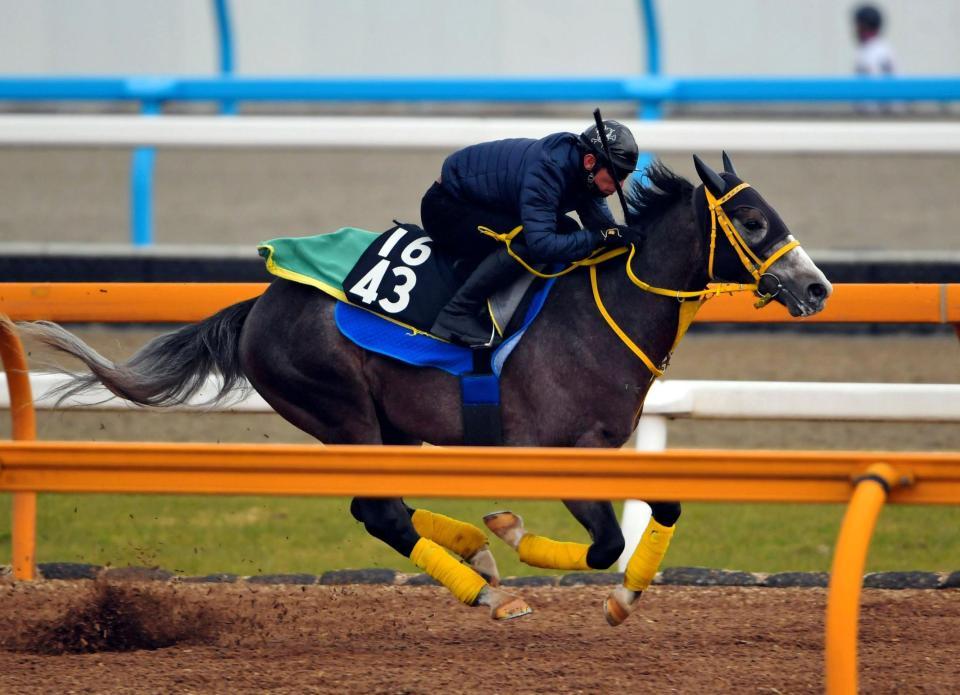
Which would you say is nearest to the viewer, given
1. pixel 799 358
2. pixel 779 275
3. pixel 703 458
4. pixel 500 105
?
pixel 703 458

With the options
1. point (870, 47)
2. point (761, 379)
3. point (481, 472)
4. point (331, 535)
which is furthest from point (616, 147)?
point (870, 47)

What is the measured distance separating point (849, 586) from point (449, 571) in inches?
67.4

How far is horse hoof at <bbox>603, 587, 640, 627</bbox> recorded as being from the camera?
171 inches

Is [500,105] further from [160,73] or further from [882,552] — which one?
[882,552]

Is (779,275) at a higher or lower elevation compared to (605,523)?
higher

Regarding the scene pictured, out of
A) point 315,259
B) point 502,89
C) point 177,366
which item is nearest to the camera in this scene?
point 315,259

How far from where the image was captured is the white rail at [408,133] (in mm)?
6707

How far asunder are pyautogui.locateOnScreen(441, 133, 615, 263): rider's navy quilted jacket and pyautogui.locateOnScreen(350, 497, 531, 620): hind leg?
84cm

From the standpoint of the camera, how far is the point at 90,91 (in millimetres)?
8773

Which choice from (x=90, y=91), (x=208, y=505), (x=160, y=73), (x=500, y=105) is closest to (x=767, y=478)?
(x=208, y=505)

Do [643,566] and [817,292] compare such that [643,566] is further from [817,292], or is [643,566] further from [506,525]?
[817,292]

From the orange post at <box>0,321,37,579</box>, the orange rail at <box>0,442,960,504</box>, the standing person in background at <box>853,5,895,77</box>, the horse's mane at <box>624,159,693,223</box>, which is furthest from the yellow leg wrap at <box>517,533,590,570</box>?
the standing person in background at <box>853,5,895,77</box>

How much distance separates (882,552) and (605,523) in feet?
5.78

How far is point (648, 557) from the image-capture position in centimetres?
433
